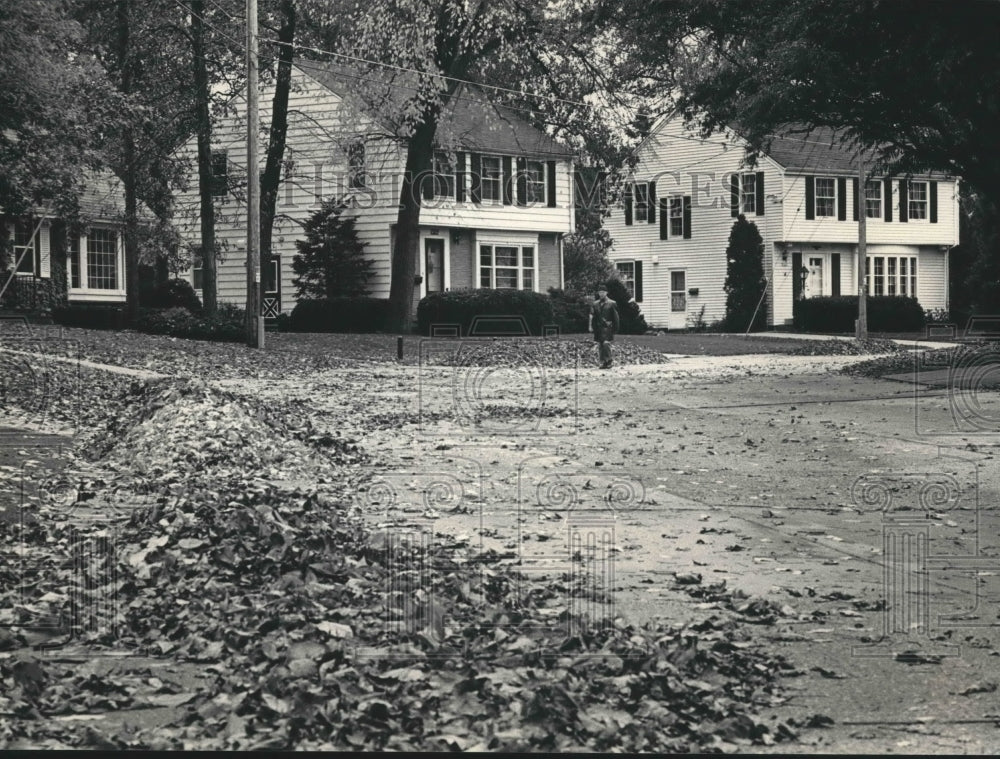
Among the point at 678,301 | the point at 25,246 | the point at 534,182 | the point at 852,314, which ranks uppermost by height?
the point at 534,182

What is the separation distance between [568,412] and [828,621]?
10609 mm

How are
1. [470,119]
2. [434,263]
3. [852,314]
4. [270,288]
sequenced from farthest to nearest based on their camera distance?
[852,314], [470,119], [434,263], [270,288]

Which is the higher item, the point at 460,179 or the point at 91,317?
the point at 460,179

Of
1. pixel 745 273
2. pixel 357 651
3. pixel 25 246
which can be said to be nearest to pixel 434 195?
pixel 25 246

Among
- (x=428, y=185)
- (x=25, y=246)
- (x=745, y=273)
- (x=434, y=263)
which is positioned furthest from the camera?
(x=745, y=273)

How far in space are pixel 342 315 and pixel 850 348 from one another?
15.0 meters

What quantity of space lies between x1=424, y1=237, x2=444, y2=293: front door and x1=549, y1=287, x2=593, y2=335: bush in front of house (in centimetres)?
393

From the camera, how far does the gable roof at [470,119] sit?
35.6 metres

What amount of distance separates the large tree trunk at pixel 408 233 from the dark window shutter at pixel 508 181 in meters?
7.03

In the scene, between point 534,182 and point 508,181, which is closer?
point 508,181

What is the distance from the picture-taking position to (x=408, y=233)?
1492 inches

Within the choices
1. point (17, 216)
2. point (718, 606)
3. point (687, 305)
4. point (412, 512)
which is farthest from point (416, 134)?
point (718, 606)

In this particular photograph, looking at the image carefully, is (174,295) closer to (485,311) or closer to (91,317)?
(91,317)

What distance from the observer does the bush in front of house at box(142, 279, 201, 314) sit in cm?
4216
